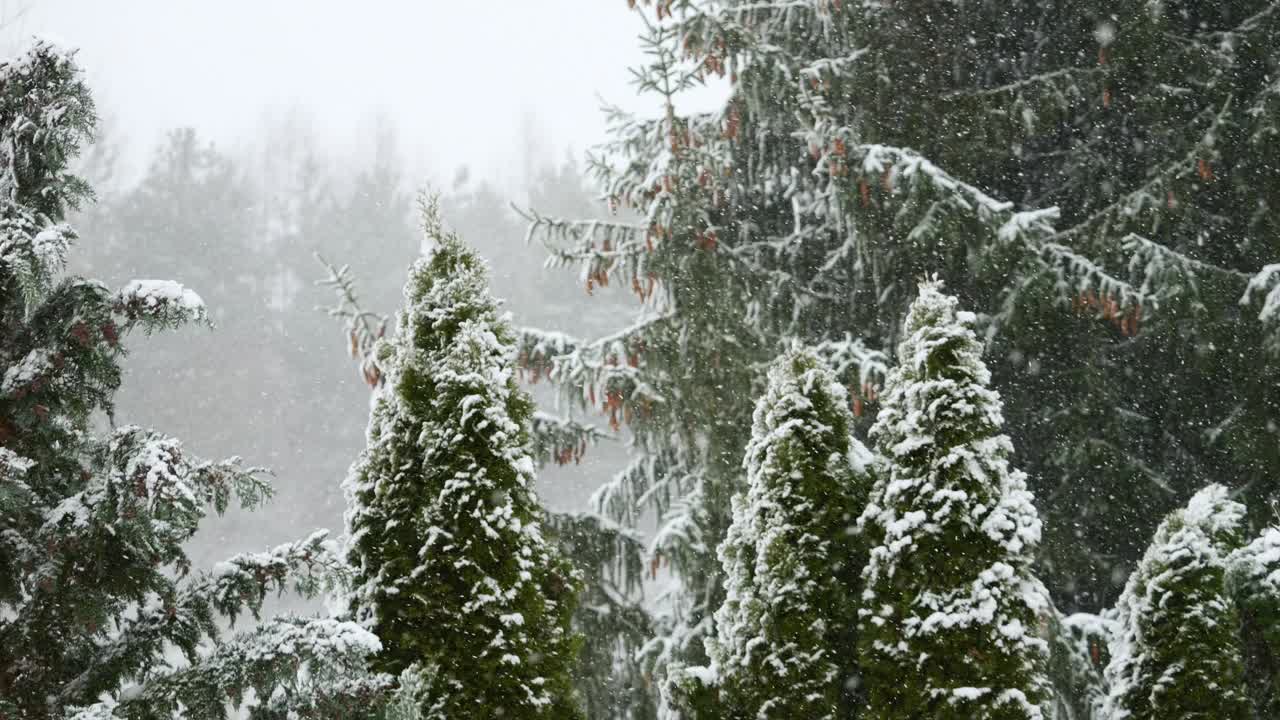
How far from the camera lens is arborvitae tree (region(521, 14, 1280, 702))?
7660mm

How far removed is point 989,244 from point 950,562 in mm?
4059

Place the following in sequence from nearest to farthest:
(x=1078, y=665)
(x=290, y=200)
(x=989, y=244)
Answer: (x=1078, y=665), (x=989, y=244), (x=290, y=200)

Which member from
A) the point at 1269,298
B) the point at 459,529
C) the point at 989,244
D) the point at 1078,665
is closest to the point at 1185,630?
the point at 1078,665

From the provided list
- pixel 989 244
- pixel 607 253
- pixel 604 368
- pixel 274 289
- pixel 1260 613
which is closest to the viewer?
pixel 1260 613

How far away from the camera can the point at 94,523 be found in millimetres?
4090

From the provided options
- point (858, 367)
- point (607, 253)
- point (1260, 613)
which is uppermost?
point (607, 253)

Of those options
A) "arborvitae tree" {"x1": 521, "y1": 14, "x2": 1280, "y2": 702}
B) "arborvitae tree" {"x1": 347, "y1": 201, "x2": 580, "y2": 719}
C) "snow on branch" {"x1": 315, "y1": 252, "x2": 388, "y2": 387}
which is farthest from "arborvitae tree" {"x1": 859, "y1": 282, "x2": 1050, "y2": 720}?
"snow on branch" {"x1": 315, "y1": 252, "x2": 388, "y2": 387}

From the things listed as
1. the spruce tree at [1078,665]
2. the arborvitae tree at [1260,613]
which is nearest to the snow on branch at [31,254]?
the arborvitae tree at [1260,613]

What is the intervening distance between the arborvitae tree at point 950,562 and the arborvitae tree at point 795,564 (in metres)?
0.21

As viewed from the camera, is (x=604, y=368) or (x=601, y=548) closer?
(x=604, y=368)

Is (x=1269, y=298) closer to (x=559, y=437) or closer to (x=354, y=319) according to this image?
(x=559, y=437)

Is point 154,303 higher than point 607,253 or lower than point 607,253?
lower

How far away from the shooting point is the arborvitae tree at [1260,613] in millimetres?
5023

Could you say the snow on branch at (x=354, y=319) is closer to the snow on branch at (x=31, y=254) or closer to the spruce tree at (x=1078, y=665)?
the snow on branch at (x=31, y=254)
